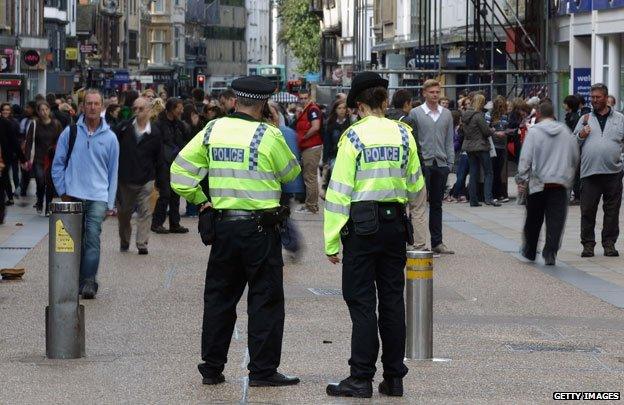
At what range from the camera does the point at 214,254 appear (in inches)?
349

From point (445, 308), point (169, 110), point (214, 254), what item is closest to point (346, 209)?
point (214, 254)

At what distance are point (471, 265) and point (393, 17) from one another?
1612 inches

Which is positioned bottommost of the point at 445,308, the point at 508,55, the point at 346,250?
the point at 445,308

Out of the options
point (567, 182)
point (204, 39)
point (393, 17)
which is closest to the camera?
point (567, 182)

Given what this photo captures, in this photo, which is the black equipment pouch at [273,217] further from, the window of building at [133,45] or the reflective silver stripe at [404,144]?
the window of building at [133,45]

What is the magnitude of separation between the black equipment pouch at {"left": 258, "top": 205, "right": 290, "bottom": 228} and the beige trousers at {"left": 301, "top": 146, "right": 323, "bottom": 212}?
14552 millimetres

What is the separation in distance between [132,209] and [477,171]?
9361 millimetres

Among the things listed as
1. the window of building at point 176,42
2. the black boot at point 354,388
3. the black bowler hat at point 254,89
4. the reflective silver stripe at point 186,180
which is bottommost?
the black boot at point 354,388

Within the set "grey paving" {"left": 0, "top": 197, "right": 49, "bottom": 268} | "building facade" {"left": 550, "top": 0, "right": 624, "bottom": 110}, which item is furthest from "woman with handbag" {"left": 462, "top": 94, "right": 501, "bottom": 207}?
"grey paving" {"left": 0, "top": 197, "right": 49, "bottom": 268}

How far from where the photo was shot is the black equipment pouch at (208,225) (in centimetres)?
883

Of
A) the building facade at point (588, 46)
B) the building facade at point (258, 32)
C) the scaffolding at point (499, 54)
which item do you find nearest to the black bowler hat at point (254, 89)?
the building facade at point (588, 46)

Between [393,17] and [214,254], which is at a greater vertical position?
[393,17]

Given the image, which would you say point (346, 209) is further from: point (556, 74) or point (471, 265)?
point (556, 74)

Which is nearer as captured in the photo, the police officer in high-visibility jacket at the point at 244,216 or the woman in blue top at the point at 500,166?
the police officer in high-visibility jacket at the point at 244,216
